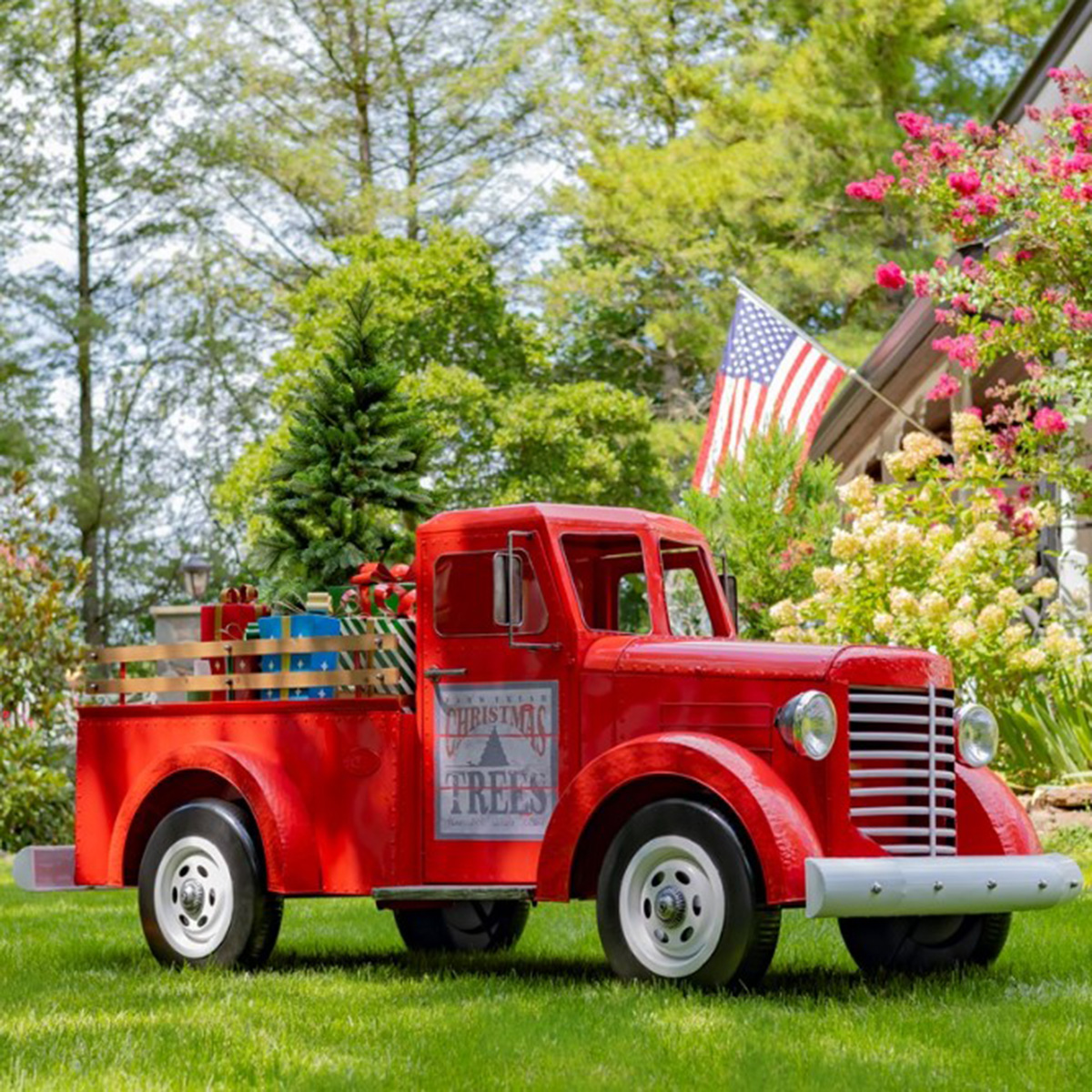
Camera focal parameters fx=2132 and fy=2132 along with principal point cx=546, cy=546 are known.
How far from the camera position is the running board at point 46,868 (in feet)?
33.3

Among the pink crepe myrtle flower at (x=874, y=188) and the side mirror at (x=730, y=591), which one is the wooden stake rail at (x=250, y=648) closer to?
the side mirror at (x=730, y=591)

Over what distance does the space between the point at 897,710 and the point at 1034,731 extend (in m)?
7.55

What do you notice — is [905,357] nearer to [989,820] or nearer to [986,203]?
[986,203]

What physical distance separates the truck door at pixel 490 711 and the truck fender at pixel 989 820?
169 cm

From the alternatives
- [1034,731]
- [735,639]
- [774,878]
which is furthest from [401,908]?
[1034,731]

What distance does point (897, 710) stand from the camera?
8711 mm

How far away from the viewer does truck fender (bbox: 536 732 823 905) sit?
308 inches

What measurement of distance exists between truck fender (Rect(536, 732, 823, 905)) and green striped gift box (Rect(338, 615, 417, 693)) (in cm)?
117

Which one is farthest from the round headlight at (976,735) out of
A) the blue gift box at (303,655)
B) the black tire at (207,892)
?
the black tire at (207,892)

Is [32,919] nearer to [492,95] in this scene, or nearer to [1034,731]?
[1034,731]

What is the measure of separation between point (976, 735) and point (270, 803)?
3.07m

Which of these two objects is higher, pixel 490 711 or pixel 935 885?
pixel 490 711

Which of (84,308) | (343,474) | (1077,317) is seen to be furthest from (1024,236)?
(84,308)

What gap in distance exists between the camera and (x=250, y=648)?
31.8ft
